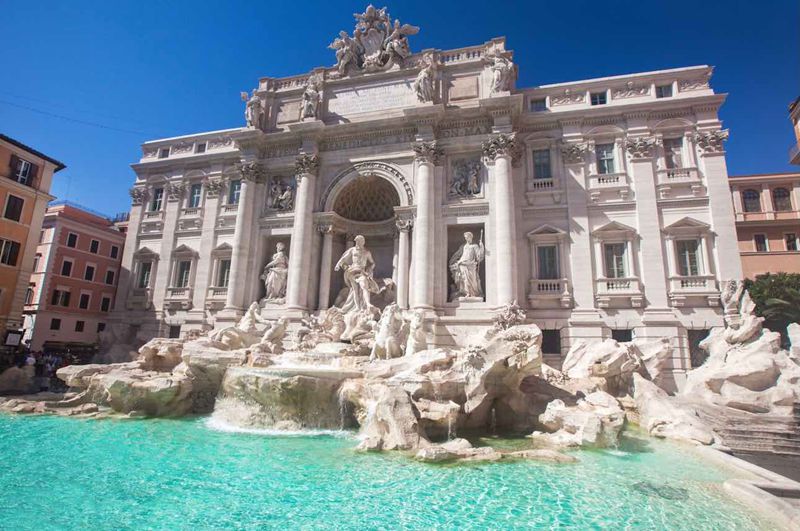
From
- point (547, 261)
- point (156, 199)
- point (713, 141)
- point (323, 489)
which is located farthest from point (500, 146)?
point (156, 199)

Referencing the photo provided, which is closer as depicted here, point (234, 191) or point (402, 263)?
point (402, 263)

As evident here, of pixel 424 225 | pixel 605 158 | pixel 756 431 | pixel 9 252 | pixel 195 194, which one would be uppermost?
pixel 605 158

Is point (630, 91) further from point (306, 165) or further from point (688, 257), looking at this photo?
point (306, 165)

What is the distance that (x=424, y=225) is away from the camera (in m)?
19.0

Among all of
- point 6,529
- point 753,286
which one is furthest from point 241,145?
point 753,286

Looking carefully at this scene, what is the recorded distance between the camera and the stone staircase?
10227 millimetres

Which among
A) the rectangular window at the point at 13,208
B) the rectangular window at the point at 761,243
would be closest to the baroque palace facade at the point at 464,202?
the rectangular window at the point at 13,208

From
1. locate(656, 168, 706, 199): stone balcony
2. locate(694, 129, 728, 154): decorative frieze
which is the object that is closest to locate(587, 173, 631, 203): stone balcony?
locate(656, 168, 706, 199): stone balcony

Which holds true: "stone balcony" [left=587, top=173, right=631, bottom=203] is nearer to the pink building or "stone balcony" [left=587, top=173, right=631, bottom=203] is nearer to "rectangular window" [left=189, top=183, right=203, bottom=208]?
"rectangular window" [left=189, top=183, right=203, bottom=208]

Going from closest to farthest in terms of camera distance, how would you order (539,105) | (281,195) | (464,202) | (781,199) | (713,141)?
(713,141)
(464,202)
(539,105)
(281,195)
(781,199)

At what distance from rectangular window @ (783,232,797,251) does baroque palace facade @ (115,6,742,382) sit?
17.8 m

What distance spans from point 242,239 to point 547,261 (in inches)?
600

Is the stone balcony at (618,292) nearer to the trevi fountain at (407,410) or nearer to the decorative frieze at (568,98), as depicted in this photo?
the trevi fountain at (407,410)

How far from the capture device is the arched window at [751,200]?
31.3m
